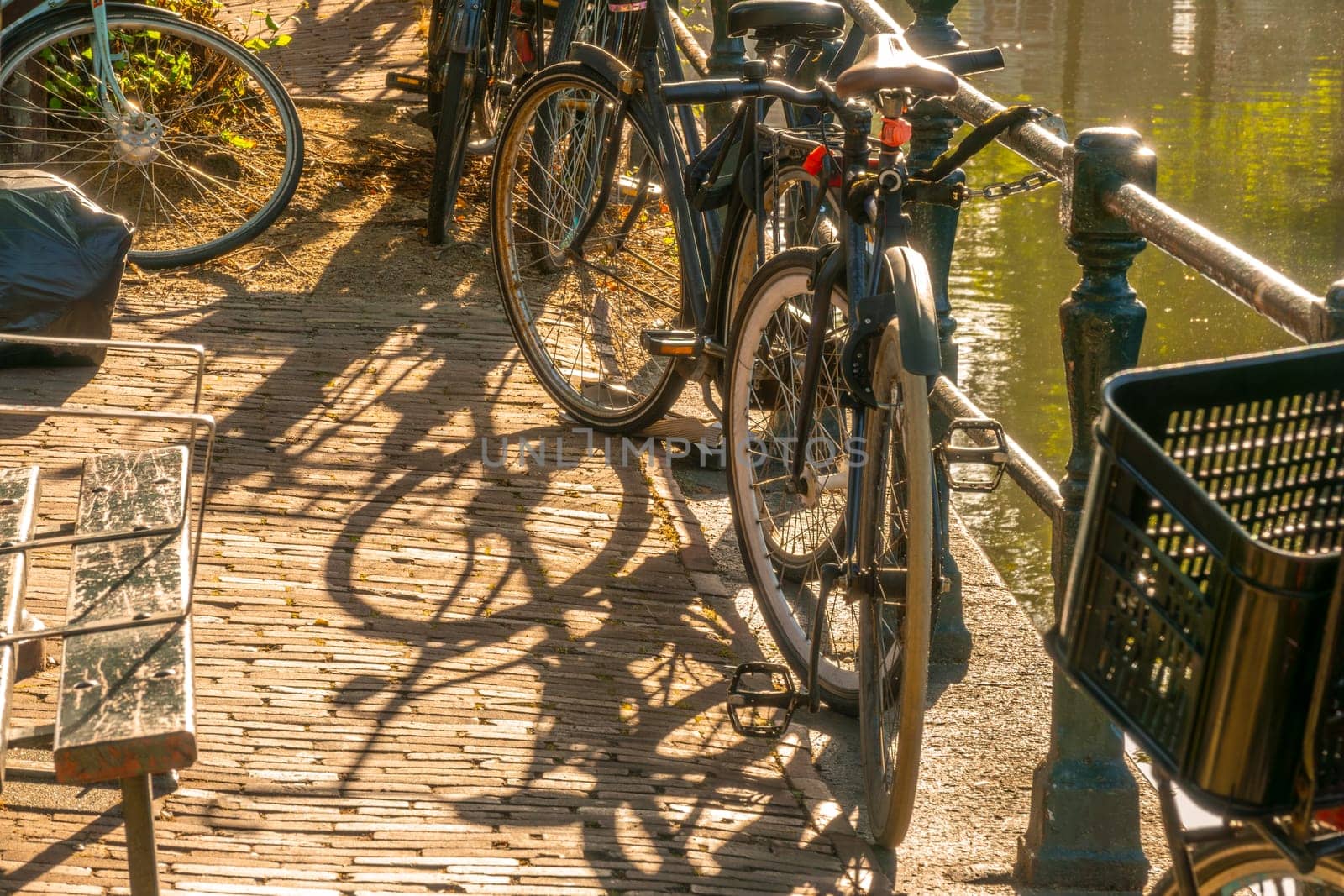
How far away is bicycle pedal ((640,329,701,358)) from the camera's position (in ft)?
12.7

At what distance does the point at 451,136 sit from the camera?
573 cm

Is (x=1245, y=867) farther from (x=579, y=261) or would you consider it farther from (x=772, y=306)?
(x=579, y=261)

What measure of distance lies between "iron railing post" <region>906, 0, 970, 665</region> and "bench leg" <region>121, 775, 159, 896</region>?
1737 mm

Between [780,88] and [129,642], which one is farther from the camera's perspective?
[780,88]

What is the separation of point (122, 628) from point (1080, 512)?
145cm

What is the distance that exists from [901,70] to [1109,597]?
1363 millimetres

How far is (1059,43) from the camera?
34.2 feet

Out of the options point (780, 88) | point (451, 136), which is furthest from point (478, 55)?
point (780, 88)

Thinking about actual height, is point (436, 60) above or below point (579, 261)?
above

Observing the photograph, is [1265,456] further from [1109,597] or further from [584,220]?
[584,220]

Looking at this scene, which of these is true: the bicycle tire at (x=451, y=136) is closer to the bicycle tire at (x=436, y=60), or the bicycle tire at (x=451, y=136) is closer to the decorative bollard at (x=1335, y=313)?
the bicycle tire at (x=436, y=60)

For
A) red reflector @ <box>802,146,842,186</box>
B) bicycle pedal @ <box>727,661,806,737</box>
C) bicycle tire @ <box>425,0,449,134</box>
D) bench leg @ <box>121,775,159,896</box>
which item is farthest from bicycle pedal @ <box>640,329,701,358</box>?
bicycle tire @ <box>425,0,449,134</box>

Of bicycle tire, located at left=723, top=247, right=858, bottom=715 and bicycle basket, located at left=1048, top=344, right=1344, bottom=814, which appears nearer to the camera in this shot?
bicycle basket, located at left=1048, top=344, right=1344, bottom=814

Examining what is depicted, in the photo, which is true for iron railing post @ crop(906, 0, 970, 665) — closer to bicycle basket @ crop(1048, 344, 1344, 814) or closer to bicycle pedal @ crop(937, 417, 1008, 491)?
bicycle pedal @ crop(937, 417, 1008, 491)
